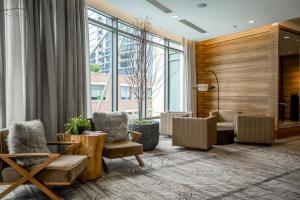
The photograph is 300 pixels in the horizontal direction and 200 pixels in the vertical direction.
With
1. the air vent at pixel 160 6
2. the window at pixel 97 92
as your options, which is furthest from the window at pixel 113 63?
the air vent at pixel 160 6

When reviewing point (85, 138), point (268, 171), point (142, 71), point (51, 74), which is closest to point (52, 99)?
point (51, 74)

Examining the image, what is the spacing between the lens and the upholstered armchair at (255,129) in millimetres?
6133

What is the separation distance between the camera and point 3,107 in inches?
149

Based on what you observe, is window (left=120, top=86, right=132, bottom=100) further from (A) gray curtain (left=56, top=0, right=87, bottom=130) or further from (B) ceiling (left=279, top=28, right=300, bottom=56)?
(B) ceiling (left=279, top=28, right=300, bottom=56)

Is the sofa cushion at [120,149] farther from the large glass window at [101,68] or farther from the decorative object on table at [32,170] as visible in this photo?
the large glass window at [101,68]

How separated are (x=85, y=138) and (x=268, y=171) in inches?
117

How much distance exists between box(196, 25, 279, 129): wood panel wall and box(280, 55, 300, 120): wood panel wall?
1.65 feet

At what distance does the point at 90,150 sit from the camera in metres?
3.60

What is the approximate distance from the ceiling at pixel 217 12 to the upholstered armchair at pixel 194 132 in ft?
7.77

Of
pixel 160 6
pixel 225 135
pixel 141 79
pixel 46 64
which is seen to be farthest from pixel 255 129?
pixel 46 64

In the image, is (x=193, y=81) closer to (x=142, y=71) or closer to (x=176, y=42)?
(x=176, y=42)

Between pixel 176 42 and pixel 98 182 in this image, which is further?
pixel 176 42

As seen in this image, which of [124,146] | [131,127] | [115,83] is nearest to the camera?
[124,146]

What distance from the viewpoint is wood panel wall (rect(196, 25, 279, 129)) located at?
Result: 7215 mm
